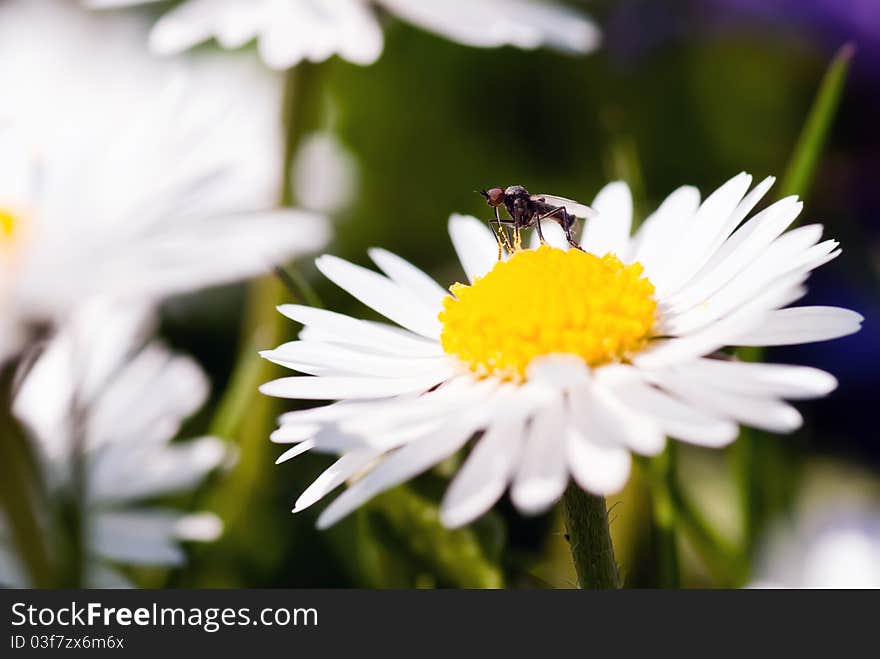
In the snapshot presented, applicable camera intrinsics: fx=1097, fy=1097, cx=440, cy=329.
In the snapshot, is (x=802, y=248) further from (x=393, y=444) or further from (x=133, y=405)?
(x=133, y=405)

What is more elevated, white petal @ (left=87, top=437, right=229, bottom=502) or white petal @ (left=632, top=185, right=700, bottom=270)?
white petal @ (left=87, top=437, right=229, bottom=502)

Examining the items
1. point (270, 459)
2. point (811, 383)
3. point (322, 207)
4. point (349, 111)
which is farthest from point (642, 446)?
point (349, 111)

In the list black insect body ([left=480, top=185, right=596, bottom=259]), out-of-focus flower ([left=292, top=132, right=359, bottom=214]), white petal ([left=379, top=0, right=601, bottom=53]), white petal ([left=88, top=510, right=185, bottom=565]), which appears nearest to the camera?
black insect body ([left=480, top=185, right=596, bottom=259])

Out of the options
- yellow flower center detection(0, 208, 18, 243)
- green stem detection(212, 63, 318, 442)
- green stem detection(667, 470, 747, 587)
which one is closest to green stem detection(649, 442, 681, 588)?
green stem detection(667, 470, 747, 587)

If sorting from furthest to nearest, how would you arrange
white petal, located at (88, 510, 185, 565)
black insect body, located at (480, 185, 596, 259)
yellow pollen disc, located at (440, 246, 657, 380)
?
white petal, located at (88, 510, 185, 565)
black insect body, located at (480, 185, 596, 259)
yellow pollen disc, located at (440, 246, 657, 380)

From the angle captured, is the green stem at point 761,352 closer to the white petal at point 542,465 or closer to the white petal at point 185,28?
the white petal at point 542,465

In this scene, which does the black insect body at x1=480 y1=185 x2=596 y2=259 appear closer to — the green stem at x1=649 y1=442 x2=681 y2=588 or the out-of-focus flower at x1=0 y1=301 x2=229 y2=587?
the green stem at x1=649 y1=442 x2=681 y2=588
